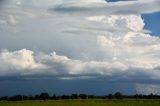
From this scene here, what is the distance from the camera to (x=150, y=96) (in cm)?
15950

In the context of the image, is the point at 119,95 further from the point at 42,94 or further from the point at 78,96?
the point at 42,94

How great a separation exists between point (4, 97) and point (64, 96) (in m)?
21.1

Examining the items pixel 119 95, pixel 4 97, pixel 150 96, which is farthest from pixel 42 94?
pixel 150 96

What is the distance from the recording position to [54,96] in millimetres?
155125

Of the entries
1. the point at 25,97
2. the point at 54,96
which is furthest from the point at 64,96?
the point at 25,97

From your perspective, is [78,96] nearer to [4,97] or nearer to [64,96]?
[64,96]

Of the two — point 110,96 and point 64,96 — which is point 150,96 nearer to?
point 110,96

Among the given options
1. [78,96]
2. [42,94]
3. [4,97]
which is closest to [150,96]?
[78,96]

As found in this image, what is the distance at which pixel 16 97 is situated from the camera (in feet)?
499

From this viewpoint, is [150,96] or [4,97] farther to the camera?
[150,96]

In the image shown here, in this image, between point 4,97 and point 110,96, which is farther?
point 110,96

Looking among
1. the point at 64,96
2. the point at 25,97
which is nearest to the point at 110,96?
the point at 64,96

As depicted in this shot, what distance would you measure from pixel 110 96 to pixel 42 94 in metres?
24.3

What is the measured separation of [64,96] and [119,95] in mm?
20945
